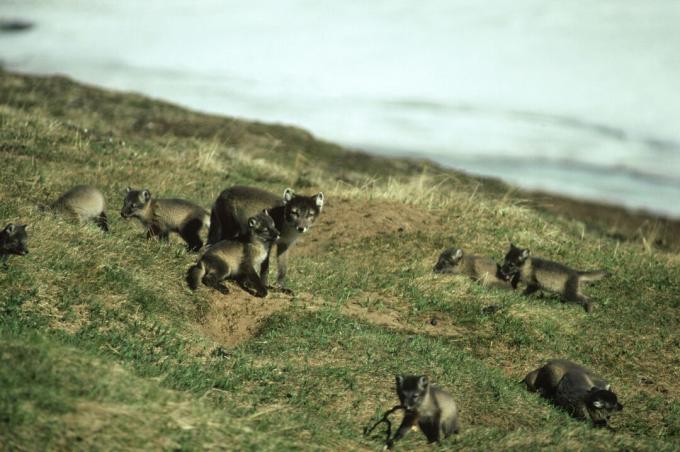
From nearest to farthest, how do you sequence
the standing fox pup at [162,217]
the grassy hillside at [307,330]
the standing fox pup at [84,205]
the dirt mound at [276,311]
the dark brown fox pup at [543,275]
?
the grassy hillside at [307,330], the dirt mound at [276,311], the standing fox pup at [162,217], the standing fox pup at [84,205], the dark brown fox pup at [543,275]

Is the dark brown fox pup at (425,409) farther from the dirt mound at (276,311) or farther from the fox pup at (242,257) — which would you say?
the fox pup at (242,257)

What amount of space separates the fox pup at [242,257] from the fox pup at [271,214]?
0.92 ft

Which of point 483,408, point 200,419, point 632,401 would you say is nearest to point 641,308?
point 632,401

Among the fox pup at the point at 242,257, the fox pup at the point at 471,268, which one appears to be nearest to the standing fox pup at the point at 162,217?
the fox pup at the point at 242,257

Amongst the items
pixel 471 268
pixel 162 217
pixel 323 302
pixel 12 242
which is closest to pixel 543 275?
pixel 471 268

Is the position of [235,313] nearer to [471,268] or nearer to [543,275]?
[471,268]

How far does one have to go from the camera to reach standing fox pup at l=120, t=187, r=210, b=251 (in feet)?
50.8

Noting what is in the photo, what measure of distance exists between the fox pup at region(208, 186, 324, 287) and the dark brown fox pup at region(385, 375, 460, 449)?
4800 millimetres

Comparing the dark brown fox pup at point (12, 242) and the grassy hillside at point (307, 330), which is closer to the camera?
the grassy hillside at point (307, 330)

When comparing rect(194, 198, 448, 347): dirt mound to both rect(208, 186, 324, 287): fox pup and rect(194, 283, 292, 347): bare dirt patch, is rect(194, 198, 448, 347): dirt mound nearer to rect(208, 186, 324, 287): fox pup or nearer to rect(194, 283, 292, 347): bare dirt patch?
rect(194, 283, 292, 347): bare dirt patch

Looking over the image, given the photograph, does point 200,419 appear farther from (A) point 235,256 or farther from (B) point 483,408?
(A) point 235,256

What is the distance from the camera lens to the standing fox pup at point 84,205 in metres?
15.6

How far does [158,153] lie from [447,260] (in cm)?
1022

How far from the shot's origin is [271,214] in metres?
14.2
